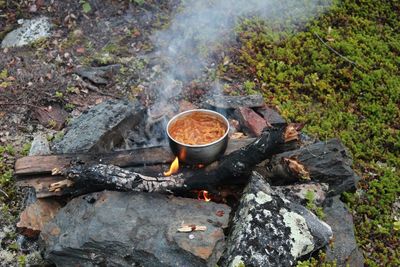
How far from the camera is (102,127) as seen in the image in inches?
205

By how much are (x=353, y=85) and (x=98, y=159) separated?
3717 mm

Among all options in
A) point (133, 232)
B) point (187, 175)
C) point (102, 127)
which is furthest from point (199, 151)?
point (102, 127)

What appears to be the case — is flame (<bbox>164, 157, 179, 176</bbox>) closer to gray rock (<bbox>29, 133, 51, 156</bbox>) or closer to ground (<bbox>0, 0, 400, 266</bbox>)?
gray rock (<bbox>29, 133, 51, 156</bbox>)

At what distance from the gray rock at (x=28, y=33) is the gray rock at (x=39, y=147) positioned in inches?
93.1

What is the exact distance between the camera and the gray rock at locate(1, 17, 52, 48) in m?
7.19

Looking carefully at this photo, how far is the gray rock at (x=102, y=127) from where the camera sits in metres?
5.04

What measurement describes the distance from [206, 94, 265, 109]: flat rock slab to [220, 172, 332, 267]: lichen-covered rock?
4.97ft

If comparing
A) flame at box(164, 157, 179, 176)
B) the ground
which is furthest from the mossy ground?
flame at box(164, 157, 179, 176)

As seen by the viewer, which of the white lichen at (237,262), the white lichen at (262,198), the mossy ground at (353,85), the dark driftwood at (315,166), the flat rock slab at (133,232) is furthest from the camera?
the mossy ground at (353,85)

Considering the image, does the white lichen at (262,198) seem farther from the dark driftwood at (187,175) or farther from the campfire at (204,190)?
the dark driftwood at (187,175)

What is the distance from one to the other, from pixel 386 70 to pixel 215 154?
11.8ft

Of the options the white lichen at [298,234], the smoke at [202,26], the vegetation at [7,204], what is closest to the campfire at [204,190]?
the white lichen at [298,234]

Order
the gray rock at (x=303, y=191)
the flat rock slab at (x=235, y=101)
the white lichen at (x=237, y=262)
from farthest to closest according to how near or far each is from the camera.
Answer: the flat rock slab at (x=235, y=101)
the gray rock at (x=303, y=191)
the white lichen at (x=237, y=262)

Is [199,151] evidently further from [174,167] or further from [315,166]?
[315,166]
